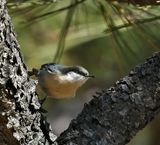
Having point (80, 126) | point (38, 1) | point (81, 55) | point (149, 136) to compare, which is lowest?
point (149, 136)

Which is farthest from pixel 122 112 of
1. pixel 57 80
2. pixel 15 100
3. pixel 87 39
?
pixel 87 39

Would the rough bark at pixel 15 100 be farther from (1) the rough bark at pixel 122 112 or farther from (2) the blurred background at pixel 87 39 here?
(2) the blurred background at pixel 87 39

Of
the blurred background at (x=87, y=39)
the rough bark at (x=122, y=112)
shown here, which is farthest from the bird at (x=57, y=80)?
the rough bark at (x=122, y=112)

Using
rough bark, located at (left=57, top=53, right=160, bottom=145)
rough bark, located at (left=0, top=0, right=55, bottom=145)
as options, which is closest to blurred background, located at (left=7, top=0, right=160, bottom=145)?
rough bark, located at (left=57, top=53, right=160, bottom=145)

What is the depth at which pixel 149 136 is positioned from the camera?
2.13 meters

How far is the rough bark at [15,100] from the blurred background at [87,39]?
0.36 meters

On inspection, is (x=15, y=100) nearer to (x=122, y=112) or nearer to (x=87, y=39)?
(x=122, y=112)

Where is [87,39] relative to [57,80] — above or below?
below

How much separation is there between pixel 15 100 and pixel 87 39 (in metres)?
1.00

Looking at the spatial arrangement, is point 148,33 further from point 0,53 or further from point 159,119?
point 159,119

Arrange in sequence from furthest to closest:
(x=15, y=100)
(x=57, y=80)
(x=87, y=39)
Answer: (x=87, y=39), (x=57, y=80), (x=15, y=100)

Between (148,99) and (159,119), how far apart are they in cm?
106

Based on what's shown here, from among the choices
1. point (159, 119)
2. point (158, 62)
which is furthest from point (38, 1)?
point (159, 119)

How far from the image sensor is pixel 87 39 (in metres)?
1.79
